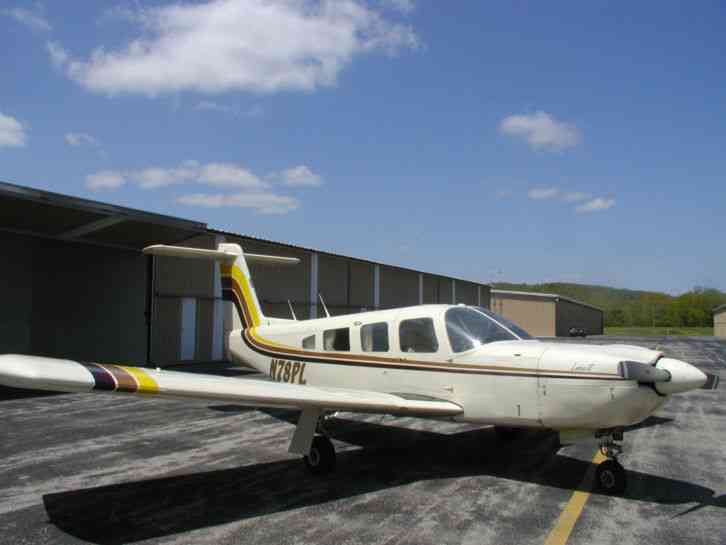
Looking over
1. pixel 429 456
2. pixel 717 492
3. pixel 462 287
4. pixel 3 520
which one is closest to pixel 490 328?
pixel 429 456

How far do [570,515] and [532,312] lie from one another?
206 ft

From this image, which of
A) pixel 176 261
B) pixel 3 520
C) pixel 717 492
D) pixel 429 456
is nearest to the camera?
pixel 3 520

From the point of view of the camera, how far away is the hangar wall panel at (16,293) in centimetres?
1766

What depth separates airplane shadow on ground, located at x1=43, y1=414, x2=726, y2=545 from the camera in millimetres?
5469

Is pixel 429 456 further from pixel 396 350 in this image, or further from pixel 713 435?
pixel 713 435

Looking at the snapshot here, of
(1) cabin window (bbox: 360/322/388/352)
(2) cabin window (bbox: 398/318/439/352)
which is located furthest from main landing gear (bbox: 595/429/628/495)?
(1) cabin window (bbox: 360/322/388/352)

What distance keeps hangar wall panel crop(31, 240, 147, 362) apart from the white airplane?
12210mm

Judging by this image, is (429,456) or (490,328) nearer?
(490,328)

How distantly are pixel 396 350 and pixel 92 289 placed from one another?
14.9 meters

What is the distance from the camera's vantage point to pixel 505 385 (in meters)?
6.81

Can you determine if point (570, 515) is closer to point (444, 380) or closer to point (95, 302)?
point (444, 380)

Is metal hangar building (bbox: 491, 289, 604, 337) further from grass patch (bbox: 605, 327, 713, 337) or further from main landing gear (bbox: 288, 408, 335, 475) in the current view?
main landing gear (bbox: 288, 408, 335, 475)

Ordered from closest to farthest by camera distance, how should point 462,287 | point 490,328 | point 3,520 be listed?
point 3,520, point 490,328, point 462,287

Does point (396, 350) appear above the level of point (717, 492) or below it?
above
